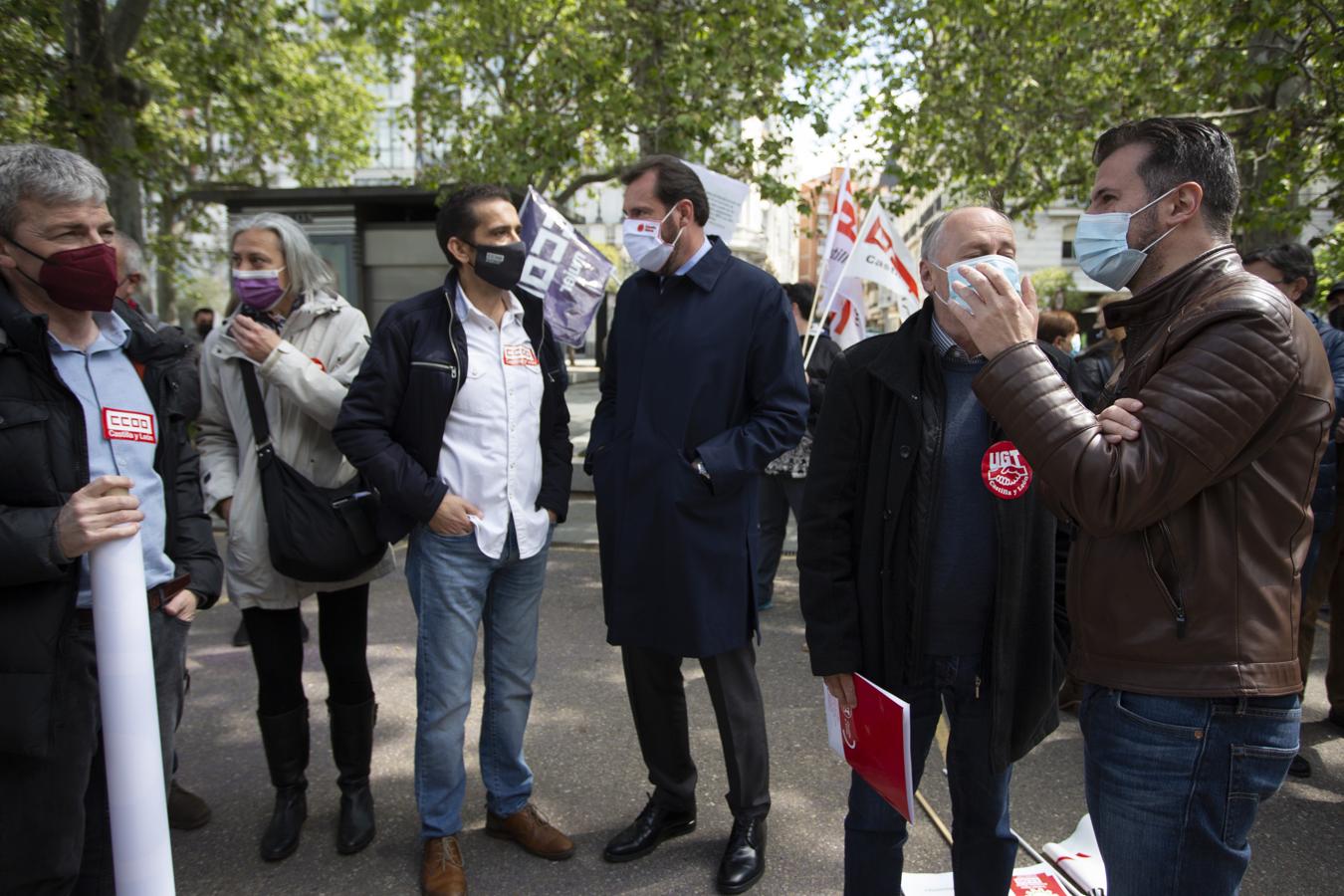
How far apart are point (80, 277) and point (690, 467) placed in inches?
62.6

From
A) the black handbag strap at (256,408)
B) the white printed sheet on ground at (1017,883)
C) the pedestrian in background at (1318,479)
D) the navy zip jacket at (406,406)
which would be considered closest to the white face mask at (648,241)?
the navy zip jacket at (406,406)

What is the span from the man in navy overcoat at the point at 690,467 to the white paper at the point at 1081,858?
3.12ft

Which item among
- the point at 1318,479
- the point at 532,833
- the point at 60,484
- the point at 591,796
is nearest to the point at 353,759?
the point at 532,833

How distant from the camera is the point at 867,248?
20.9ft

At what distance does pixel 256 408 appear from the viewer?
2.97 meters

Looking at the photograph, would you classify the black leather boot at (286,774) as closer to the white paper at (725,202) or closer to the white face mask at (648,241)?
the white face mask at (648,241)

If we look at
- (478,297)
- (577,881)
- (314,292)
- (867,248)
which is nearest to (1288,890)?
(577,881)

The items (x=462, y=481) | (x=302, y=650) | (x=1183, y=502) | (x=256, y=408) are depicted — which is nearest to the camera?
(x=1183, y=502)

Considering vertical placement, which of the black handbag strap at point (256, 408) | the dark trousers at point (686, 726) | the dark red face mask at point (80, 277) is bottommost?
the dark trousers at point (686, 726)

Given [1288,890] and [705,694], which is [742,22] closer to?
[705,694]

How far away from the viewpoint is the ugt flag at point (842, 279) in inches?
256

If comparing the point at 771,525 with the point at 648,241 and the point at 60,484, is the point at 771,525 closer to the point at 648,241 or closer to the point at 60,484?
the point at 648,241

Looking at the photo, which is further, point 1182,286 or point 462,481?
point 462,481

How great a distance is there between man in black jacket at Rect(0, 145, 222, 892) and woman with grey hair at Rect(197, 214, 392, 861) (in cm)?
69
